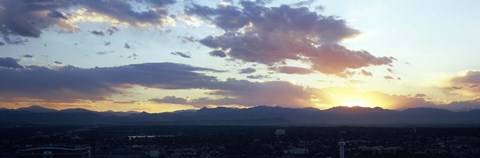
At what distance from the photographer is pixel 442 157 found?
3440 inches

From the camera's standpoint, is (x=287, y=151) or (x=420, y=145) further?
(x=420, y=145)

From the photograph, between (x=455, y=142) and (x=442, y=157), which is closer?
(x=442, y=157)

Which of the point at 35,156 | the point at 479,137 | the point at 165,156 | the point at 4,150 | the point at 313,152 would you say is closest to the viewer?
the point at 35,156

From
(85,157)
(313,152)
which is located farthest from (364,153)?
(85,157)

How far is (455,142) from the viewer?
4624 inches

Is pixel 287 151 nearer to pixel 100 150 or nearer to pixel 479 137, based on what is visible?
pixel 100 150

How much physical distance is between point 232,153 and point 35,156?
29444mm

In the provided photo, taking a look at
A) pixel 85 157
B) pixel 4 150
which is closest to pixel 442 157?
pixel 85 157

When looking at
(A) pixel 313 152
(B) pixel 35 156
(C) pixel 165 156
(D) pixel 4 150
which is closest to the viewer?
(B) pixel 35 156

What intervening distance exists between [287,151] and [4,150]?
162 ft

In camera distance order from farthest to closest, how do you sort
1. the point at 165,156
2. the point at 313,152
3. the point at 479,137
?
the point at 479,137, the point at 313,152, the point at 165,156

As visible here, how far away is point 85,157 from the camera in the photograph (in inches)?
3489

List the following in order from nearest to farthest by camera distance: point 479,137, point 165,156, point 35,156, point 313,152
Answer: point 35,156
point 165,156
point 313,152
point 479,137

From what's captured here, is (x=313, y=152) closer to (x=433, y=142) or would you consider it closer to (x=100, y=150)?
(x=433, y=142)
